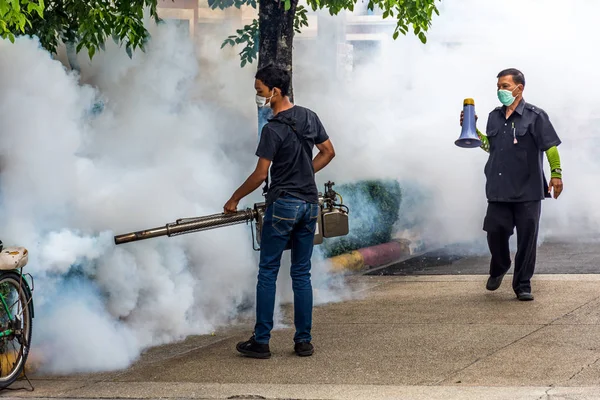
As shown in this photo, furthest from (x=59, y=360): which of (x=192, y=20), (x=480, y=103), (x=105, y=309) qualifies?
(x=480, y=103)

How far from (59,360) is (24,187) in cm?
109

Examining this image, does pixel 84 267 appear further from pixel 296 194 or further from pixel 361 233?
pixel 361 233

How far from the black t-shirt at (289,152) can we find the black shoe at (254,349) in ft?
2.79

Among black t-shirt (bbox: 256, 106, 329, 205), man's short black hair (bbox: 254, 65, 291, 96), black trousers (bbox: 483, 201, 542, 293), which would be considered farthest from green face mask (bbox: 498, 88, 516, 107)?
man's short black hair (bbox: 254, 65, 291, 96)

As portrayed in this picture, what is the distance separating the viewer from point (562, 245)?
479 inches

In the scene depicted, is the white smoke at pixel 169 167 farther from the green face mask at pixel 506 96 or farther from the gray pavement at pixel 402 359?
the green face mask at pixel 506 96

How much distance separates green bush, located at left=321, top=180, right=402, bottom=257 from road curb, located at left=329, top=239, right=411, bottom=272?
0.10 metres

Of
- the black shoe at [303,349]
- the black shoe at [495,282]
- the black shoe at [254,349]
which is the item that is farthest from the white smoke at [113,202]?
the black shoe at [495,282]

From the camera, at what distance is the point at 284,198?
6680 mm

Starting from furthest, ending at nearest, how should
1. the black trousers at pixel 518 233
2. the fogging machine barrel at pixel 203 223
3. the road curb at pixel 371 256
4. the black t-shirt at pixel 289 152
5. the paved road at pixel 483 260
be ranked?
the road curb at pixel 371 256 < the paved road at pixel 483 260 < the black trousers at pixel 518 233 < the fogging machine barrel at pixel 203 223 < the black t-shirt at pixel 289 152

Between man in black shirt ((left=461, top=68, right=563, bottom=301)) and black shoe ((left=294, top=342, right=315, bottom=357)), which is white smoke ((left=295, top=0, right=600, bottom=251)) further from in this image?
black shoe ((left=294, top=342, right=315, bottom=357))

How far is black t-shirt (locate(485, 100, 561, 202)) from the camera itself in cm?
827

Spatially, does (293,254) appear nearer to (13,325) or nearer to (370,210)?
(13,325)

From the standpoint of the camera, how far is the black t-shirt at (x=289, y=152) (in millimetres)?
6637
